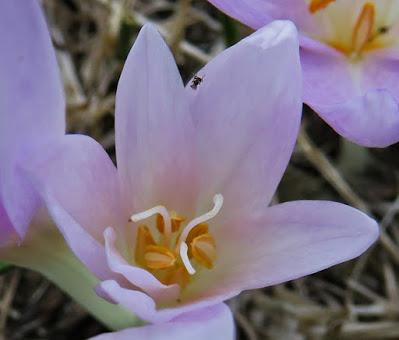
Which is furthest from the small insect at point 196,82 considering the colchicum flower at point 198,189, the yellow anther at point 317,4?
the yellow anther at point 317,4

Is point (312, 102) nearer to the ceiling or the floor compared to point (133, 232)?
nearer to the ceiling

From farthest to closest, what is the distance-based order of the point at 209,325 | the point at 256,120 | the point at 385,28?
the point at 385,28 < the point at 256,120 < the point at 209,325

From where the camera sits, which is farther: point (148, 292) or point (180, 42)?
point (180, 42)

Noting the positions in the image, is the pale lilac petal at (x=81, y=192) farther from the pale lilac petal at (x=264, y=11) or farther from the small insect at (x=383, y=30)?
the small insect at (x=383, y=30)

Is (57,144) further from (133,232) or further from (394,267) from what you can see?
(394,267)

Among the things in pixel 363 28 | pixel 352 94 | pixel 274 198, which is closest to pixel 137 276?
pixel 352 94

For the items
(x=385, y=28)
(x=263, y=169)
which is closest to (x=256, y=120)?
(x=263, y=169)

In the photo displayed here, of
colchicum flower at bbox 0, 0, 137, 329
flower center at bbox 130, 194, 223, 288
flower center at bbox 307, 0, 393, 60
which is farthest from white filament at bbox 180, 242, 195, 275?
flower center at bbox 307, 0, 393, 60
